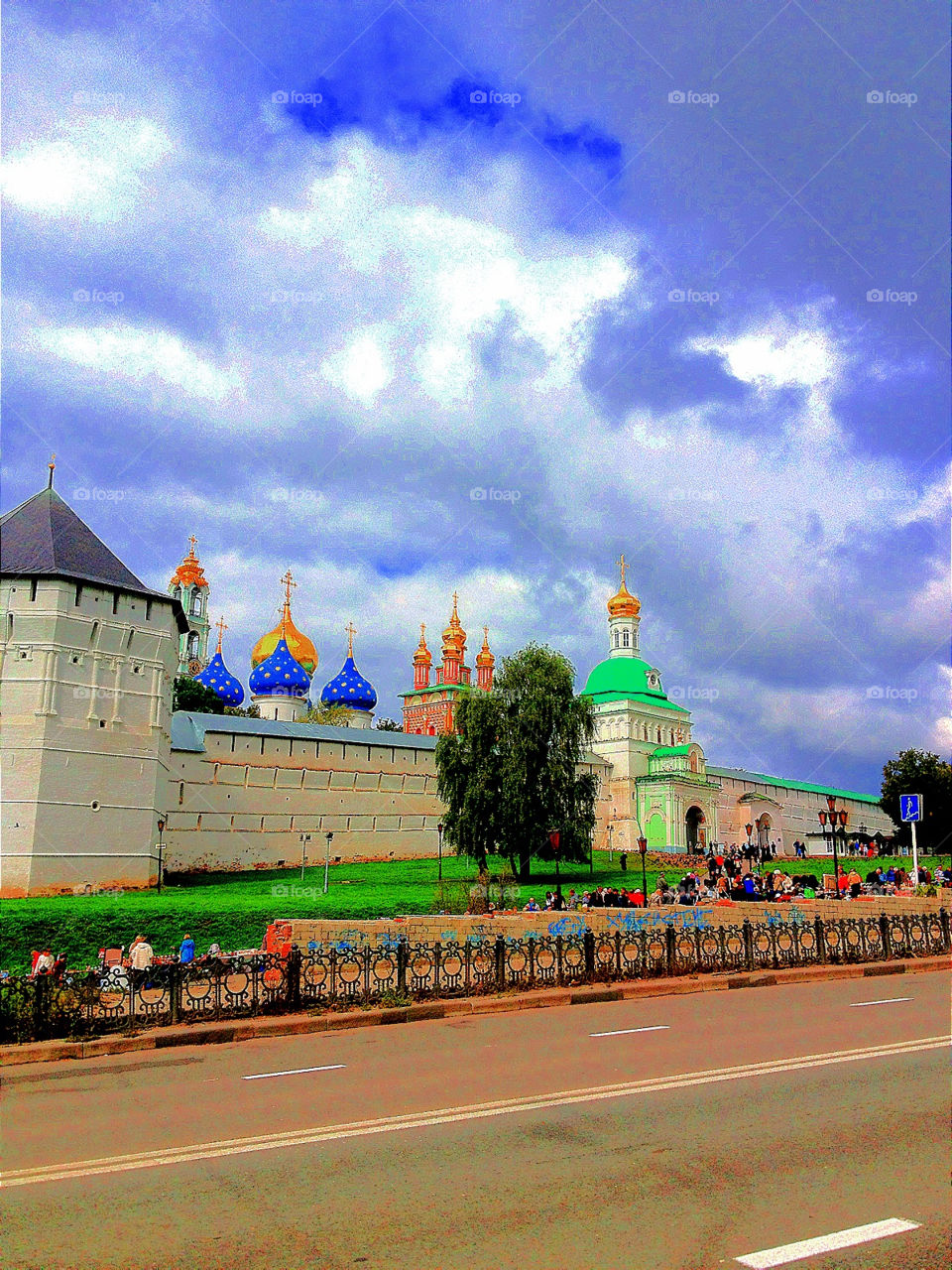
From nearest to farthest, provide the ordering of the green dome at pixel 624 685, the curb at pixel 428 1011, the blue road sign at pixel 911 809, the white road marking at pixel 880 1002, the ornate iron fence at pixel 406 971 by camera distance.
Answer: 1. the curb at pixel 428 1011
2. the ornate iron fence at pixel 406 971
3. the white road marking at pixel 880 1002
4. the blue road sign at pixel 911 809
5. the green dome at pixel 624 685

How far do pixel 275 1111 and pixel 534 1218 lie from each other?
3.13 m

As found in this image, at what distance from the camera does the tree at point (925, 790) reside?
55.3 metres

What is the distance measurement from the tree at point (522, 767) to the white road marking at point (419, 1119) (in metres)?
27.9

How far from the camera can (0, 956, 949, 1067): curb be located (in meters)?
10.6

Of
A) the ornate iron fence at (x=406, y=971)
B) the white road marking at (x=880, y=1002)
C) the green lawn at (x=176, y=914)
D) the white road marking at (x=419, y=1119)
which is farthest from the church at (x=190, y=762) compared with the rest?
the white road marking at (x=419, y=1119)

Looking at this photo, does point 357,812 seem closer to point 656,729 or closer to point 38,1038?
point 656,729

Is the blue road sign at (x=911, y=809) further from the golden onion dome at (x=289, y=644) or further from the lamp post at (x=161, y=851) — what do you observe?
the golden onion dome at (x=289, y=644)

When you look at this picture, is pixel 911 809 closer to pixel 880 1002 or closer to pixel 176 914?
pixel 880 1002

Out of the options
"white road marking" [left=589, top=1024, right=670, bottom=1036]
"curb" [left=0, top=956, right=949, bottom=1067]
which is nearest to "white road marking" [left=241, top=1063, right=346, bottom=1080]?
"curb" [left=0, top=956, right=949, bottom=1067]

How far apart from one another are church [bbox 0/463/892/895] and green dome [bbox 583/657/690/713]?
166mm

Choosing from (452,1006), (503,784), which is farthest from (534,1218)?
(503,784)

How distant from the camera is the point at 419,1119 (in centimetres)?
706

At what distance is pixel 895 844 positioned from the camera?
54.2m

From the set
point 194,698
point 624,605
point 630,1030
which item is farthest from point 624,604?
point 630,1030
